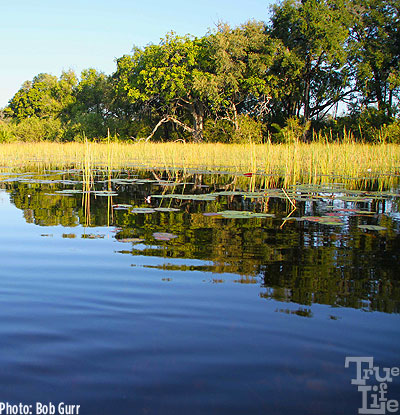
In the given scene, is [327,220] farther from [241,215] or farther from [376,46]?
[376,46]

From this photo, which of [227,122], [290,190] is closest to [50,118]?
[227,122]

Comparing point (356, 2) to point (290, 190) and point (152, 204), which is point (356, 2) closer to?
point (290, 190)

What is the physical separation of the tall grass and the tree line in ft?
26.7

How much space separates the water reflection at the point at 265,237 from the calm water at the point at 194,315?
17mm

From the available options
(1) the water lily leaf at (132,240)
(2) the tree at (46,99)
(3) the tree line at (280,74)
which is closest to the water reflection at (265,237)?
(1) the water lily leaf at (132,240)

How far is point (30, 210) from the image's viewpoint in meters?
5.09

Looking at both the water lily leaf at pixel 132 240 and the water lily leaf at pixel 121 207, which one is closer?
the water lily leaf at pixel 132 240

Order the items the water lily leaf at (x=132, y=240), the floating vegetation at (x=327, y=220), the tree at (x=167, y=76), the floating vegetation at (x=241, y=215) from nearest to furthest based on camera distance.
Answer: the water lily leaf at (x=132, y=240) → the floating vegetation at (x=327, y=220) → the floating vegetation at (x=241, y=215) → the tree at (x=167, y=76)

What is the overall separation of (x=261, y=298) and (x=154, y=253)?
111cm

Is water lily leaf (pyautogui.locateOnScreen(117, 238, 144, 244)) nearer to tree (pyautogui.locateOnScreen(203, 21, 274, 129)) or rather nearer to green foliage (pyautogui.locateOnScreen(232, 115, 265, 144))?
green foliage (pyautogui.locateOnScreen(232, 115, 265, 144))

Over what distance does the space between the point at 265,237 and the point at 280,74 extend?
24548mm

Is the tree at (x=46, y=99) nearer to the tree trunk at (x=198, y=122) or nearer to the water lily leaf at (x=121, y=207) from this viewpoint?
the tree trunk at (x=198, y=122)

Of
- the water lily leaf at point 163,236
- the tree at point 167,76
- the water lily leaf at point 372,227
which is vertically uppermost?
the tree at point 167,76

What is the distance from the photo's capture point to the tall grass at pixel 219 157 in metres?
11.6
